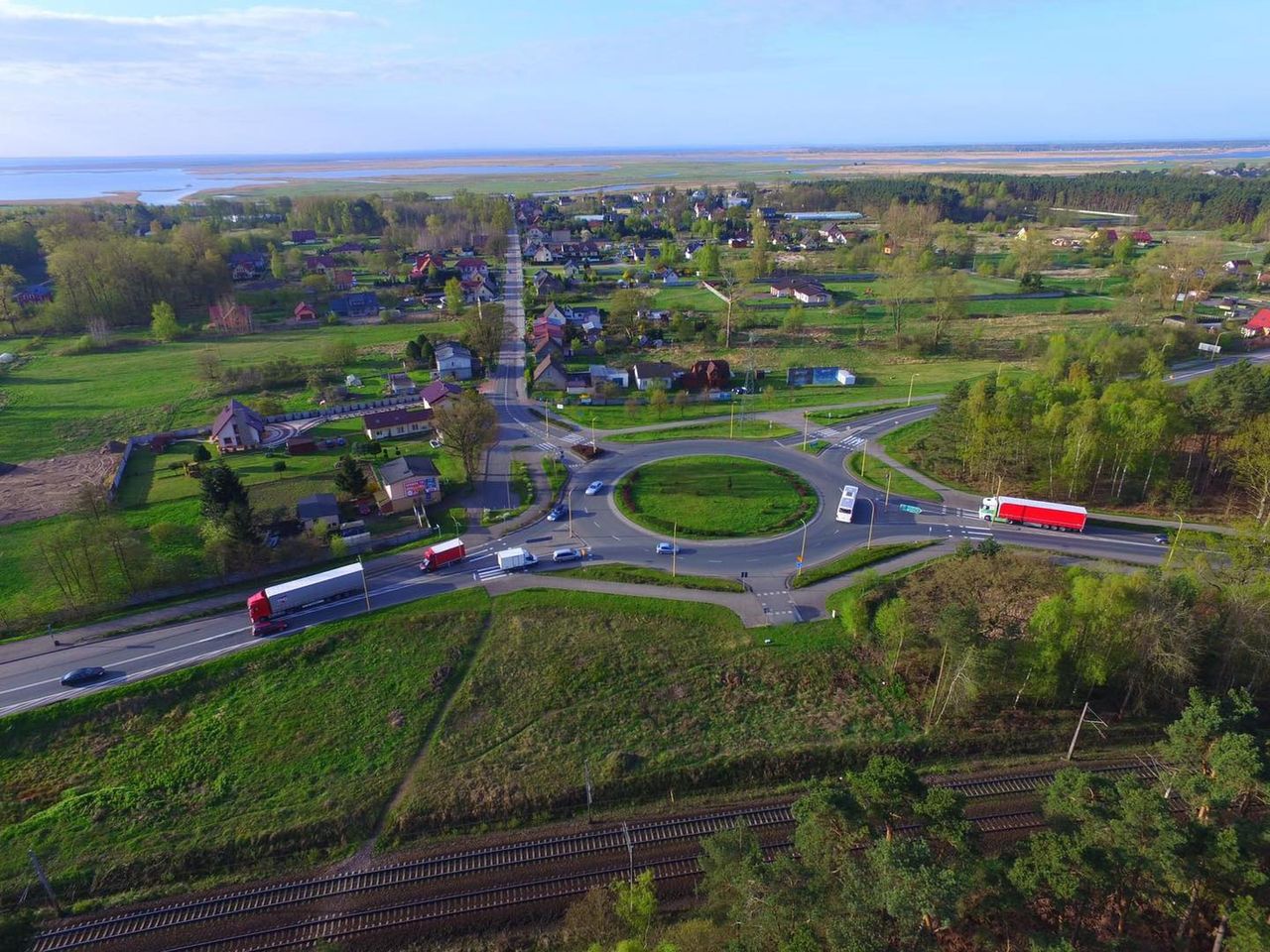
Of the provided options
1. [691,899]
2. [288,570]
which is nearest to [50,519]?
[288,570]

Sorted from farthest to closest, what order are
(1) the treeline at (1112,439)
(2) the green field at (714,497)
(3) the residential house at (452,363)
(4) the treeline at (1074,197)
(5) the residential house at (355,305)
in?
(4) the treeline at (1074,197) < (5) the residential house at (355,305) < (3) the residential house at (452,363) < (2) the green field at (714,497) < (1) the treeline at (1112,439)

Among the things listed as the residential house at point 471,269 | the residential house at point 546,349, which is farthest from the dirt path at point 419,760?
the residential house at point 471,269

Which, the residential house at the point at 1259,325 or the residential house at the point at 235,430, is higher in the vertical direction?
the residential house at the point at 1259,325

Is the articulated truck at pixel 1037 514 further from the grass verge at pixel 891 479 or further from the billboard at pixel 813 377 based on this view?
the billboard at pixel 813 377

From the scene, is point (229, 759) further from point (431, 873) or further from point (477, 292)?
point (477, 292)

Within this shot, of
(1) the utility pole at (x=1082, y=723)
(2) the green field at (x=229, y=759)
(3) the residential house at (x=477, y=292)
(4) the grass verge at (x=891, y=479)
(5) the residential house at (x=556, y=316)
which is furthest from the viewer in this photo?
(3) the residential house at (x=477, y=292)

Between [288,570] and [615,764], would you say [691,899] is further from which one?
[288,570]
